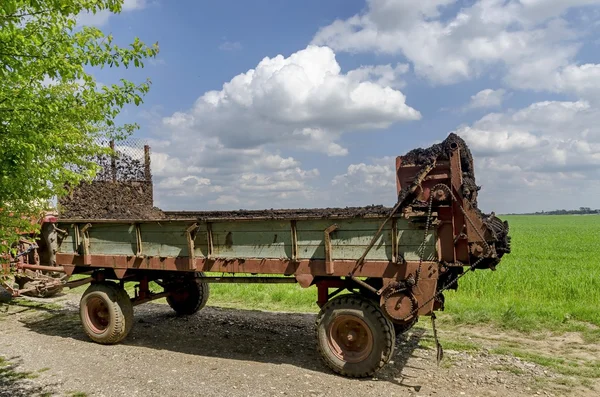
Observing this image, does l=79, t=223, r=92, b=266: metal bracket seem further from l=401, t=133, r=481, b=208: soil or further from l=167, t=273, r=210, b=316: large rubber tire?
l=401, t=133, r=481, b=208: soil

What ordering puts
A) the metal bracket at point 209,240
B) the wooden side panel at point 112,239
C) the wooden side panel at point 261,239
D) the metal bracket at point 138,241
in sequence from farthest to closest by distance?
the wooden side panel at point 112,239 < the metal bracket at point 138,241 < the metal bracket at point 209,240 < the wooden side panel at point 261,239

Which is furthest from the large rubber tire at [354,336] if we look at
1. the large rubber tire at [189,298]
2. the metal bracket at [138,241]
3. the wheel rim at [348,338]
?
the large rubber tire at [189,298]

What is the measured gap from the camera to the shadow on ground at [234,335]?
245 inches

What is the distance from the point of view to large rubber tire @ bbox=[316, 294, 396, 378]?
17.4 feet

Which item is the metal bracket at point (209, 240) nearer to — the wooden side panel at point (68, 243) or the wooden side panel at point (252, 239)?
the wooden side panel at point (252, 239)

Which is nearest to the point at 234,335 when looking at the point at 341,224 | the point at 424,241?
the point at 341,224

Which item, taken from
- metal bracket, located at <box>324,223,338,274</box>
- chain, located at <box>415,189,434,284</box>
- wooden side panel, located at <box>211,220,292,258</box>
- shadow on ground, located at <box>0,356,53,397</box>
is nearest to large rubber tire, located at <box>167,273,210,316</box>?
wooden side panel, located at <box>211,220,292,258</box>

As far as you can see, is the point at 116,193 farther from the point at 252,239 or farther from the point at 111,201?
the point at 252,239

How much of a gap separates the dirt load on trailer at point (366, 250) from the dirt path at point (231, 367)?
452 mm

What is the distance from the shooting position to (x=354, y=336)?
5.53 metres

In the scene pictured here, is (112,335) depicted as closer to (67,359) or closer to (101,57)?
(67,359)

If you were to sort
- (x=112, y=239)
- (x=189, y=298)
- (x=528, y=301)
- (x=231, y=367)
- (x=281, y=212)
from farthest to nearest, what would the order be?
1. (x=528, y=301)
2. (x=189, y=298)
3. (x=281, y=212)
4. (x=112, y=239)
5. (x=231, y=367)

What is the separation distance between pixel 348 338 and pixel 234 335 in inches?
102

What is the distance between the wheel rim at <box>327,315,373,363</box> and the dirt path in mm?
286
